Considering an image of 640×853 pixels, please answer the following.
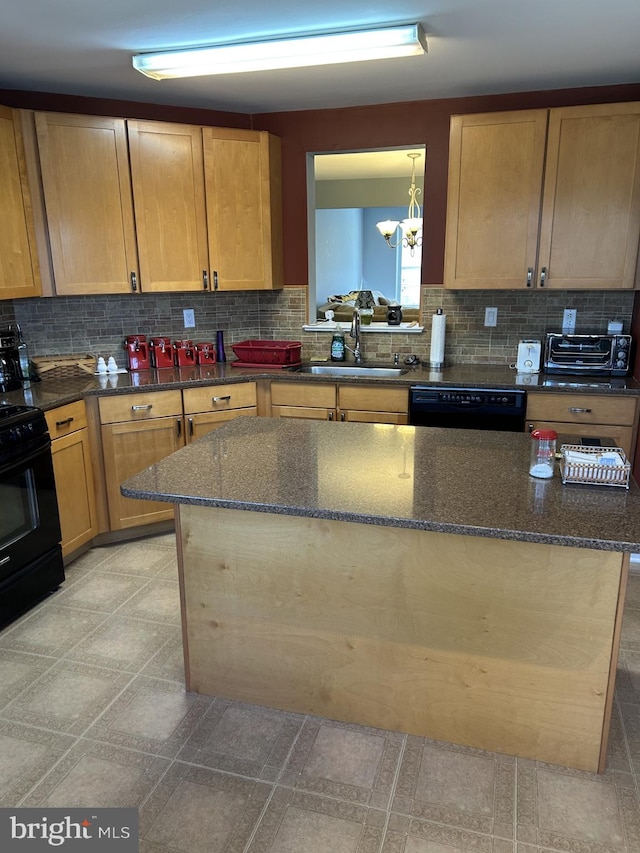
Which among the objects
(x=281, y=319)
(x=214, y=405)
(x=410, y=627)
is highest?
(x=281, y=319)

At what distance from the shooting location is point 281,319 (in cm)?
429

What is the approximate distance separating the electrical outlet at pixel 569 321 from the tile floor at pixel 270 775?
79.0 inches

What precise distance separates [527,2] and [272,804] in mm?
2872

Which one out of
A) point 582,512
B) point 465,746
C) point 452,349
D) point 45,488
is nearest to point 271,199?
point 452,349

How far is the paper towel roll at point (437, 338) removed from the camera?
12.4 feet

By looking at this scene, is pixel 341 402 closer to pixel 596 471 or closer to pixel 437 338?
pixel 437 338

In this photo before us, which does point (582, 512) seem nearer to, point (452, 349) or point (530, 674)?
point (530, 674)

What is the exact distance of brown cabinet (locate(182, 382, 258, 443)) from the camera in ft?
11.7

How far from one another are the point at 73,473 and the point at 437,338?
7.40 feet

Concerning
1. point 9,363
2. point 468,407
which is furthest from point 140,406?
point 468,407

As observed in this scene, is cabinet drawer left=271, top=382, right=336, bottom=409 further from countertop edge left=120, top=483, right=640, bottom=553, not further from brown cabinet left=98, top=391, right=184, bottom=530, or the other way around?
countertop edge left=120, top=483, right=640, bottom=553

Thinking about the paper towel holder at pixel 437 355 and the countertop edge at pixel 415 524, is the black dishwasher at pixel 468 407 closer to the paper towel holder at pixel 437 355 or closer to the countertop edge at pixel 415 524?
the paper towel holder at pixel 437 355

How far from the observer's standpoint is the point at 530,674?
6.08 feet

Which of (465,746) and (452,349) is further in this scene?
(452,349)
